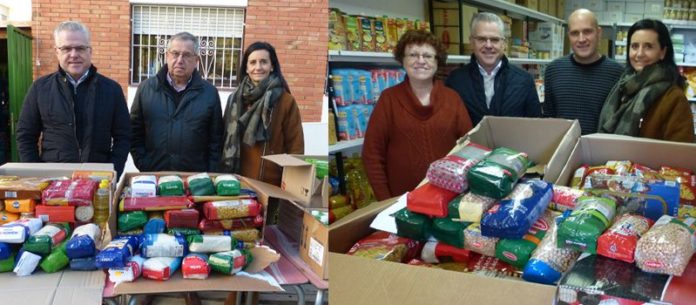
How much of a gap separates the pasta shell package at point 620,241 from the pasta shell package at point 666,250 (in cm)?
1

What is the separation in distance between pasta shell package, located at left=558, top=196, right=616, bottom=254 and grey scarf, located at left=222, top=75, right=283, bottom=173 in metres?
1.69

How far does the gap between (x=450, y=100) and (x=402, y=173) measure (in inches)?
9.3

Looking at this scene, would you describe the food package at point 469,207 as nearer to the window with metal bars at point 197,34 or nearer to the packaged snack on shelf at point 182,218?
the packaged snack on shelf at point 182,218

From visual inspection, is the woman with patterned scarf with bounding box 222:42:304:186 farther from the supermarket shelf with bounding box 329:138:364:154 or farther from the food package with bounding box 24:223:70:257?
the food package with bounding box 24:223:70:257

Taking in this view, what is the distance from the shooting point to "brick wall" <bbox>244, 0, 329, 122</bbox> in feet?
11.0

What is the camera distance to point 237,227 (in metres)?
1.96

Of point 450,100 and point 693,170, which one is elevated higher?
point 450,100

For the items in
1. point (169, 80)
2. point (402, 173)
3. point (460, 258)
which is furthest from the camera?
point (169, 80)

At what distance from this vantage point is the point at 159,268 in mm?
1682

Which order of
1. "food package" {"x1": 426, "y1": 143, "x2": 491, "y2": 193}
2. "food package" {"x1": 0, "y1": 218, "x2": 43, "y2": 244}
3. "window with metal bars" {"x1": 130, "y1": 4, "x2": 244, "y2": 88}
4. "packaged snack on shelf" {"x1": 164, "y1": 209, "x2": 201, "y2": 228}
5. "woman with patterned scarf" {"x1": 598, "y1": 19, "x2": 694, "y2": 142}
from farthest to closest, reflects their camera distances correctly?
"window with metal bars" {"x1": 130, "y1": 4, "x2": 244, "y2": 88} < "packaged snack on shelf" {"x1": 164, "y1": 209, "x2": 201, "y2": 228} < "food package" {"x1": 0, "y1": 218, "x2": 43, "y2": 244} < "woman with patterned scarf" {"x1": 598, "y1": 19, "x2": 694, "y2": 142} < "food package" {"x1": 426, "y1": 143, "x2": 491, "y2": 193}

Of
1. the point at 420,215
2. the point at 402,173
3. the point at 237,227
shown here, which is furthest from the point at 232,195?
the point at 420,215

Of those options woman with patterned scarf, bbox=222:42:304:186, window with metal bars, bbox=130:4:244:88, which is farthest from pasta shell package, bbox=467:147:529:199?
window with metal bars, bbox=130:4:244:88

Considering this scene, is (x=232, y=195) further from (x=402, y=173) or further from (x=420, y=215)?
(x=420, y=215)

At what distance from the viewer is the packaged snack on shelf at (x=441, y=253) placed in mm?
1104
